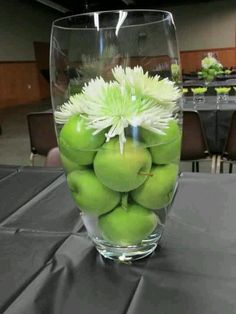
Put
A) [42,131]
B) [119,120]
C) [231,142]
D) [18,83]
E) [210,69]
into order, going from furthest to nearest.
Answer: [18,83] → [210,69] → [42,131] → [231,142] → [119,120]

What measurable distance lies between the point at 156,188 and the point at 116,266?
153 millimetres

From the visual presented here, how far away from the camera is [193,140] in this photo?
2.30 m

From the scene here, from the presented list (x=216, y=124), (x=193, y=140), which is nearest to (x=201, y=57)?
(x=216, y=124)

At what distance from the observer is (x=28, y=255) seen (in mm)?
635

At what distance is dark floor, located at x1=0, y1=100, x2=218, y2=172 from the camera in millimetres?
3539

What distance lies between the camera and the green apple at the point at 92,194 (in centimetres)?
52

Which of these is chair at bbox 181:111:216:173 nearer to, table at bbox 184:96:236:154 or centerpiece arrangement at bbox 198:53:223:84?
table at bbox 184:96:236:154

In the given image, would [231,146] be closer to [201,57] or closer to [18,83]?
[18,83]

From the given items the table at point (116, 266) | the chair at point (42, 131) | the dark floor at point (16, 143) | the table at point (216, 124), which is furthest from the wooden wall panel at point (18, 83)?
the table at point (116, 266)

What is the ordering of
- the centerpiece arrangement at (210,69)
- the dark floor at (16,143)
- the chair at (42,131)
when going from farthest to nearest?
1. the centerpiece arrangement at (210,69)
2. the dark floor at (16,143)
3. the chair at (42,131)

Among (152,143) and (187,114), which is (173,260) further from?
(187,114)

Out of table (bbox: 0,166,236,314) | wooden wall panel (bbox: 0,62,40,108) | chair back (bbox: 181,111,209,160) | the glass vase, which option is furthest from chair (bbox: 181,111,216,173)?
wooden wall panel (bbox: 0,62,40,108)

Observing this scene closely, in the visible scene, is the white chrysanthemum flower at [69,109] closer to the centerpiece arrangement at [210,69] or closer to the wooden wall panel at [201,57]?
the centerpiece arrangement at [210,69]

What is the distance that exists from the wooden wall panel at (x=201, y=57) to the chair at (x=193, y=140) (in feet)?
31.7
